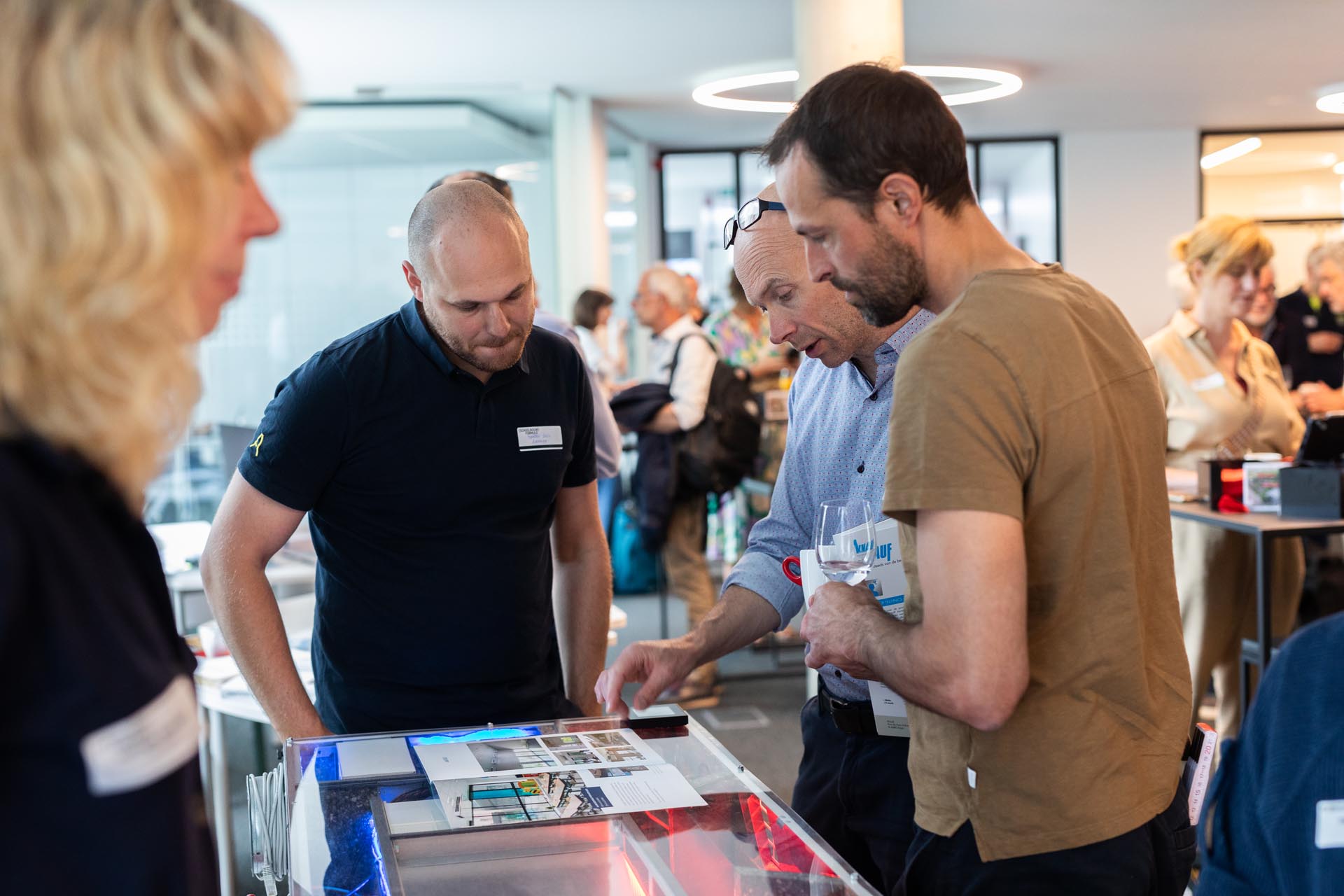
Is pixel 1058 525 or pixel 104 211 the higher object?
pixel 104 211

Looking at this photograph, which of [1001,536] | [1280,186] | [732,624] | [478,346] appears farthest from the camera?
[1280,186]

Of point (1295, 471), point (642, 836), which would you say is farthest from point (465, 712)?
point (1295, 471)

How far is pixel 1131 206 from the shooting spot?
12.0 metres

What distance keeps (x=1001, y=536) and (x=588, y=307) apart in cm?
715

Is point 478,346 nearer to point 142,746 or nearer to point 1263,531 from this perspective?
point 142,746

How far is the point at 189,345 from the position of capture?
76cm

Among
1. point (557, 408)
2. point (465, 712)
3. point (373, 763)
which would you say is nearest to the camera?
point (373, 763)

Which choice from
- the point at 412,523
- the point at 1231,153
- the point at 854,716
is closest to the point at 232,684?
the point at 412,523

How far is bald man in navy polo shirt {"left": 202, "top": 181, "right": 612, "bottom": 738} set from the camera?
193 cm

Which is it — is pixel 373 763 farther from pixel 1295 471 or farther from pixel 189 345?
pixel 1295 471

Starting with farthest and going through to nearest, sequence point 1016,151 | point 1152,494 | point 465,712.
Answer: point 1016,151, point 465,712, point 1152,494

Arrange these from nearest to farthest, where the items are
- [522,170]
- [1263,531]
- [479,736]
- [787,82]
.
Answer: [479,736]
[1263,531]
[787,82]
[522,170]

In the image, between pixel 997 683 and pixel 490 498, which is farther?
pixel 490 498

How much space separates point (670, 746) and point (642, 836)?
303 mm
